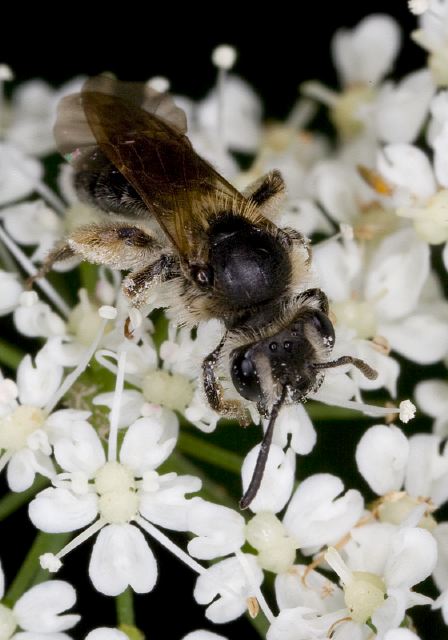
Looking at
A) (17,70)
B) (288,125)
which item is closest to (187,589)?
(288,125)

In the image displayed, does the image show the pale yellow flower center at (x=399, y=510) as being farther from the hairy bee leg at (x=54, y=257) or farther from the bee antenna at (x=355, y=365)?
the hairy bee leg at (x=54, y=257)

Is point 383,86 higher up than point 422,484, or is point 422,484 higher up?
point 383,86

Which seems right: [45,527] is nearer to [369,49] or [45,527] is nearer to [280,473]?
[280,473]

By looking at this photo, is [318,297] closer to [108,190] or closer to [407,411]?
[407,411]

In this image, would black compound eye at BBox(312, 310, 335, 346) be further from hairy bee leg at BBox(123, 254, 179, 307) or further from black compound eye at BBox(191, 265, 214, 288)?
hairy bee leg at BBox(123, 254, 179, 307)

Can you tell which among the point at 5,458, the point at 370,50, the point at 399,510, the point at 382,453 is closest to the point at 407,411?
the point at 382,453

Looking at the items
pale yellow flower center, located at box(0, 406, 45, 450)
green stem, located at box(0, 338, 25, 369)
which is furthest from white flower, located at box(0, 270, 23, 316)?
pale yellow flower center, located at box(0, 406, 45, 450)
